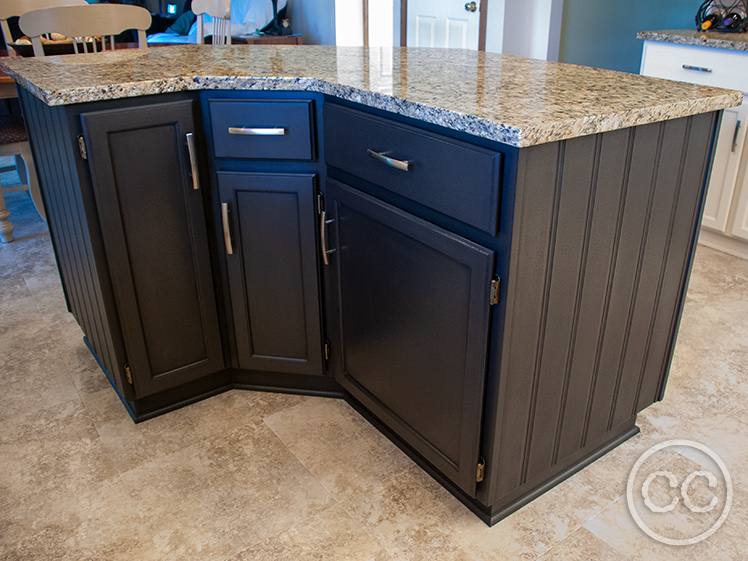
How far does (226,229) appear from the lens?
171 centimetres

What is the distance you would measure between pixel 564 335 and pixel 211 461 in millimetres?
986

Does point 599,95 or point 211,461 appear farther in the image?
point 211,461

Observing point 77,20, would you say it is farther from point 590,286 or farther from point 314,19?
point 314,19

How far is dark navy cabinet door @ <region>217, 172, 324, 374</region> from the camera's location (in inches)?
65.5

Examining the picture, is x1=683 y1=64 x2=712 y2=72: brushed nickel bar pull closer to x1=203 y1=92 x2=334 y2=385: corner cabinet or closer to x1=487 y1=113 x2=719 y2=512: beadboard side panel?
x1=487 y1=113 x2=719 y2=512: beadboard side panel

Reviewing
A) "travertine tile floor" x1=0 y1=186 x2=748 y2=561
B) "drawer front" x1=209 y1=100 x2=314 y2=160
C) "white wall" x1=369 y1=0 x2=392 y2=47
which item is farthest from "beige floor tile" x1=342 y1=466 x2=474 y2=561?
"white wall" x1=369 y1=0 x2=392 y2=47

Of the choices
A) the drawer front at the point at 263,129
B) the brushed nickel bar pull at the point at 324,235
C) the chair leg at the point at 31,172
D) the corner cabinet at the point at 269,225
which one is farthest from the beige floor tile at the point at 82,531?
the chair leg at the point at 31,172

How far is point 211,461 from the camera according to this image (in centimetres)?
170

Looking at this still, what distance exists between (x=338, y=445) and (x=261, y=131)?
2.85 ft

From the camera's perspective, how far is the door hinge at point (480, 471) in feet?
4.53

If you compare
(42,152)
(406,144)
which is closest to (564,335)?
(406,144)

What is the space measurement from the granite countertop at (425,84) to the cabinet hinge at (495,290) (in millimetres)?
265

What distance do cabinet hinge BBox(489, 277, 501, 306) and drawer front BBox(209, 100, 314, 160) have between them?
2.11 feet

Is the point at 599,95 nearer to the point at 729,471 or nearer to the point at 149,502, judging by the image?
the point at 729,471
